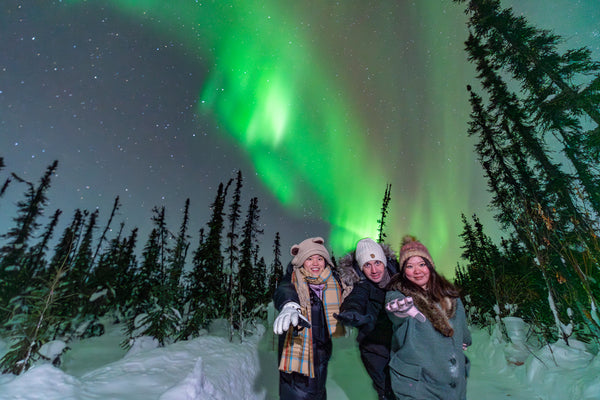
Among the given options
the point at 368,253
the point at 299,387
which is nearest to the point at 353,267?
the point at 368,253

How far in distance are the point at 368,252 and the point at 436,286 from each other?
90 centimetres

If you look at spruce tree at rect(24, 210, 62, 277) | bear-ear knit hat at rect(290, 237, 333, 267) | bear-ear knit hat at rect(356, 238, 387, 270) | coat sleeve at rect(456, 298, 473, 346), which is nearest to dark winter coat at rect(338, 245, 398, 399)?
bear-ear knit hat at rect(356, 238, 387, 270)

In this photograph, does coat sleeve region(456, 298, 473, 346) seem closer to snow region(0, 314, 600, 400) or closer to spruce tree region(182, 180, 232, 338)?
snow region(0, 314, 600, 400)

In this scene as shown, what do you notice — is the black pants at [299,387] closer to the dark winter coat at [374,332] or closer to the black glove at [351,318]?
the dark winter coat at [374,332]

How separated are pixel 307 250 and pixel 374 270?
863 mm

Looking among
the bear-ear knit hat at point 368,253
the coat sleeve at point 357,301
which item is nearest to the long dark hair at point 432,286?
the coat sleeve at point 357,301

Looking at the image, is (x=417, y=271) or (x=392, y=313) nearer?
(x=392, y=313)

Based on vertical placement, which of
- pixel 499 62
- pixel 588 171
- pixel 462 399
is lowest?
pixel 462 399

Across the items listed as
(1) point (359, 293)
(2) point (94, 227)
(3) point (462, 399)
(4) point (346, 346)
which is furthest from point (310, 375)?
(2) point (94, 227)

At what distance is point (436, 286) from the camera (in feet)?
7.76

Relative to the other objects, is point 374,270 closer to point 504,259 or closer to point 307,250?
point 307,250

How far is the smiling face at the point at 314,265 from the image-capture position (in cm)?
320

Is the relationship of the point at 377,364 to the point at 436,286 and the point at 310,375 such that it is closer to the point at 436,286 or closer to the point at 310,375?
the point at 310,375

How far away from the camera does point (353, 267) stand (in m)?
3.24
